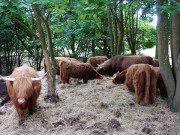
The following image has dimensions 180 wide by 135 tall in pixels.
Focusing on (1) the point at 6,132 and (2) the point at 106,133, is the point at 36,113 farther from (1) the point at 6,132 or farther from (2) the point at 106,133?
(2) the point at 106,133

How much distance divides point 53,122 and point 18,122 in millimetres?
781

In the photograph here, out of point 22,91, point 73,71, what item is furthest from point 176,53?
point 73,71

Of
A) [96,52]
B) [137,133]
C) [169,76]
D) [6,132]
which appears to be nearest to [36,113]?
[6,132]

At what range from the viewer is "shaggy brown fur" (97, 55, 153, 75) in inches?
271

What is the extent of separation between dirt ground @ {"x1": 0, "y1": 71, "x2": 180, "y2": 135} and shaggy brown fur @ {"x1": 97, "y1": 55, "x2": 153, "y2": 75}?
2.61 metres

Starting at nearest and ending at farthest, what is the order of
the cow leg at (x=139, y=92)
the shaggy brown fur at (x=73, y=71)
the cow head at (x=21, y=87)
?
the cow head at (x=21, y=87), the cow leg at (x=139, y=92), the shaggy brown fur at (x=73, y=71)

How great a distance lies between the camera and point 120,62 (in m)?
7.45

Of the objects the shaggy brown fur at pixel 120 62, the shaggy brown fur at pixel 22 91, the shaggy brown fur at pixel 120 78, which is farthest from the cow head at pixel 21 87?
the shaggy brown fur at pixel 120 62

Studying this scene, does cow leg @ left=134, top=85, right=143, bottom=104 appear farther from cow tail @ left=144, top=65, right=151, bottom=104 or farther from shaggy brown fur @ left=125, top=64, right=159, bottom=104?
cow tail @ left=144, top=65, right=151, bottom=104

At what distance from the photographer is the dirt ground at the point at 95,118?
3.04 meters

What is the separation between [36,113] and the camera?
3.79 meters

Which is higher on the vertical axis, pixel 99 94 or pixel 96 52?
pixel 96 52

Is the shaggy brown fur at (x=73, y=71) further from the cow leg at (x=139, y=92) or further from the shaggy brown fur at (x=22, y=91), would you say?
the cow leg at (x=139, y=92)

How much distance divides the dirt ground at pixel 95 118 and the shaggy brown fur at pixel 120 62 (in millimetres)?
2607
